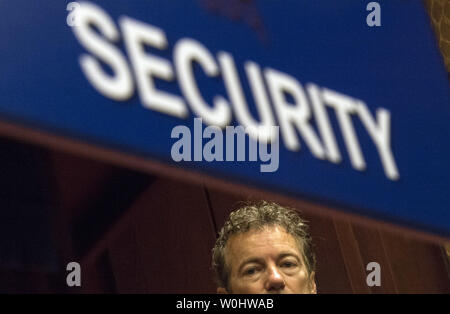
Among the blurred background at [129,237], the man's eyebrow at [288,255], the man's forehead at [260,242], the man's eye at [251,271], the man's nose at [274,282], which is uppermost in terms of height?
the blurred background at [129,237]

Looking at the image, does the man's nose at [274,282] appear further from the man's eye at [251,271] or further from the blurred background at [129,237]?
the blurred background at [129,237]

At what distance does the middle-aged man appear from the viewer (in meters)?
1.38

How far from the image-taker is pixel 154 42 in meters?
1.56

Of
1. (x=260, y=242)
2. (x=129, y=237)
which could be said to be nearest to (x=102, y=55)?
(x=260, y=242)

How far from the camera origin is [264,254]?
4.59 feet

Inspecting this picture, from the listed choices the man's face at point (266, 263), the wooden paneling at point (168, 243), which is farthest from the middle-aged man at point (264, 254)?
the wooden paneling at point (168, 243)

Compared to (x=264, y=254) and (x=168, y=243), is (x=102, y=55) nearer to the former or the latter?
(x=264, y=254)

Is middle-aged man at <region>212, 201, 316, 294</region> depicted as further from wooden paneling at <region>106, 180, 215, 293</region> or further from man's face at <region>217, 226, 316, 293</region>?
wooden paneling at <region>106, 180, 215, 293</region>

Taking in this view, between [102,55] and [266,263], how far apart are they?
47 centimetres

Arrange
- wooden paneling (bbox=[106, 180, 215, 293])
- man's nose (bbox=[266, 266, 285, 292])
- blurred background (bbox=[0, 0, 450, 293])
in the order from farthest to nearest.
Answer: wooden paneling (bbox=[106, 180, 215, 293]), blurred background (bbox=[0, 0, 450, 293]), man's nose (bbox=[266, 266, 285, 292])

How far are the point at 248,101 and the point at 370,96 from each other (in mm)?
378

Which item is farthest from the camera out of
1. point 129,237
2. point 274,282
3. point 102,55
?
point 129,237

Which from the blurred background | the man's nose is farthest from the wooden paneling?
the man's nose

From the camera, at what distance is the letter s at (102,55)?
1.44 m
